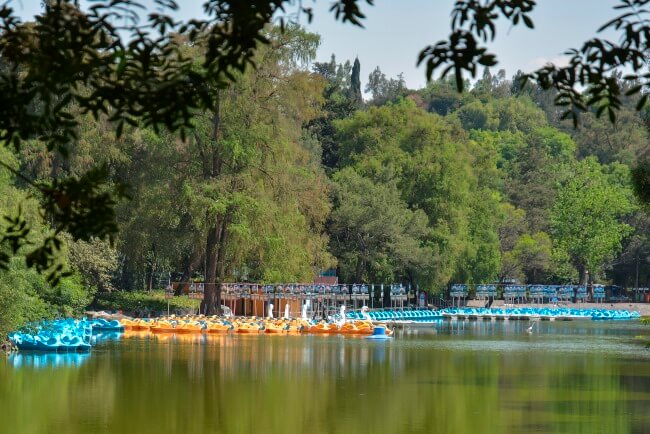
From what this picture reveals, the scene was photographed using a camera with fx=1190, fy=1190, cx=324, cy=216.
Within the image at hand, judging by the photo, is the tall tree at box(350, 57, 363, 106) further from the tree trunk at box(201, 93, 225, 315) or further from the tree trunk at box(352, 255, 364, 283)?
the tree trunk at box(201, 93, 225, 315)

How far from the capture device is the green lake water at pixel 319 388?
884 inches

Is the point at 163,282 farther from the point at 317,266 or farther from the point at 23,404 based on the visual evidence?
the point at 23,404

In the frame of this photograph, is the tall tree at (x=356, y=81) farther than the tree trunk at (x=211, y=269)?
Yes

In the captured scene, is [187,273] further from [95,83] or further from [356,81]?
[356,81]

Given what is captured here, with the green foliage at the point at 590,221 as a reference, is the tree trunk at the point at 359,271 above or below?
below

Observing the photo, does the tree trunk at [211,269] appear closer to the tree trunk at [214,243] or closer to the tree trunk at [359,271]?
the tree trunk at [214,243]

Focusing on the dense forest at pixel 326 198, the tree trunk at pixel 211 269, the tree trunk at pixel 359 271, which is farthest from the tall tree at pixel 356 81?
the tree trunk at pixel 211 269

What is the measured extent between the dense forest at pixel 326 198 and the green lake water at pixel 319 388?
3.32 metres

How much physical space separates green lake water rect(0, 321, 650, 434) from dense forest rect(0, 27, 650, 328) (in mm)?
3320

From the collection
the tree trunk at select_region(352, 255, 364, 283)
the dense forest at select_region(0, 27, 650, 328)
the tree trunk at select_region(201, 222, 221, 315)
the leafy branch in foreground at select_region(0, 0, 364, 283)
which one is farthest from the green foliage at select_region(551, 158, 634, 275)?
the leafy branch in foreground at select_region(0, 0, 364, 283)

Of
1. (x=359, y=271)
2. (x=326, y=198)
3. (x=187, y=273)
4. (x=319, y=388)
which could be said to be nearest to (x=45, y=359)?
(x=319, y=388)

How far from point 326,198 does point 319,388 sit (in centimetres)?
2925

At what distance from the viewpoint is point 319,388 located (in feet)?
94.3

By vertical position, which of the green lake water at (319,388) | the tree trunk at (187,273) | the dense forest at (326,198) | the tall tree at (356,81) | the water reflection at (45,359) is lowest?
the green lake water at (319,388)
